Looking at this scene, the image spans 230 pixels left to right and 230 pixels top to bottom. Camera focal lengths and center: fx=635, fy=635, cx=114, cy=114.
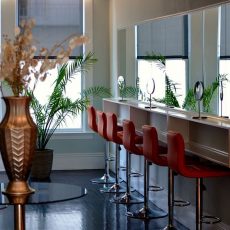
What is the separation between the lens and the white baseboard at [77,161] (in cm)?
912

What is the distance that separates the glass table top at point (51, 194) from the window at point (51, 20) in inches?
207

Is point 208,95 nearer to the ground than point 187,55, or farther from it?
nearer to the ground

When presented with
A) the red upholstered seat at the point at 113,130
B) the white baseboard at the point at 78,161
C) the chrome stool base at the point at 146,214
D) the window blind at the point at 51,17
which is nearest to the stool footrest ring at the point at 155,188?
the chrome stool base at the point at 146,214

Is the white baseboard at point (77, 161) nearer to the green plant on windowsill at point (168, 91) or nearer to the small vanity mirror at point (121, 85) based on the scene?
the small vanity mirror at point (121, 85)

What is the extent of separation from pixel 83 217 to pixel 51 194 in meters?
2.89

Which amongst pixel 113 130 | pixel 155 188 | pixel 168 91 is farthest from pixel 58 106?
pixel 155 188

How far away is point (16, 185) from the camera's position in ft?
10.7

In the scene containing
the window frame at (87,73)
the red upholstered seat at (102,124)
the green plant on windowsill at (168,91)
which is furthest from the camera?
the window frame at (87,73)

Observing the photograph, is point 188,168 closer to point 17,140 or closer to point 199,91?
point 199,91

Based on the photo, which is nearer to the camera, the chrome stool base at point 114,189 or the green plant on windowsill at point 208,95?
the green plant on windowsill at point 208,95

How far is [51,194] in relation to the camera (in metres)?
3.47

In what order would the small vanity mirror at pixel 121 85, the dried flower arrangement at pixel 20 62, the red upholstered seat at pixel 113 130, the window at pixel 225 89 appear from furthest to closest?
the small vanity mirror at pixel 121 85
the red upholstered seat at pixel 113 130
the window at pixel 225 89
the dried flower arrangement at pixel 20 62

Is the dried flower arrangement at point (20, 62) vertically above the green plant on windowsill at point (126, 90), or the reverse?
the dried flower arrangement at point (20, 62)

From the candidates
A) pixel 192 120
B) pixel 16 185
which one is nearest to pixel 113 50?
pixel 192 120
